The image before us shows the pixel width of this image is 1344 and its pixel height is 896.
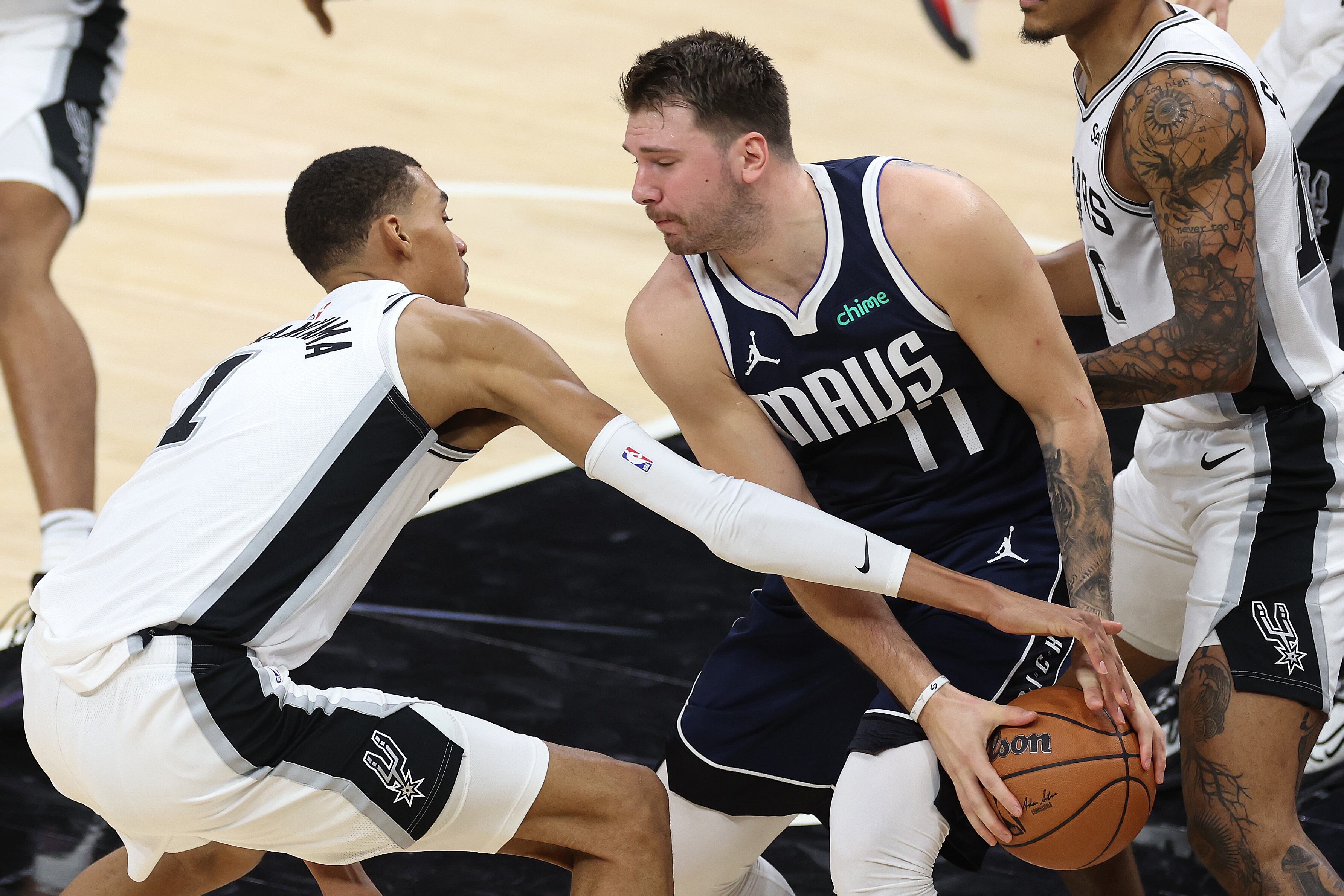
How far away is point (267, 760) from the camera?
321 centimetres

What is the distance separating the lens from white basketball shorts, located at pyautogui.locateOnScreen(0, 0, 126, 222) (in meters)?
5.22

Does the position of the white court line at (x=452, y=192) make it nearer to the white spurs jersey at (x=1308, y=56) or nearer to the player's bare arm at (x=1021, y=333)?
the white spurs jersey at (x=1308, y=56)

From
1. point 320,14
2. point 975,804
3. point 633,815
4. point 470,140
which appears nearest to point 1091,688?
point 975,804

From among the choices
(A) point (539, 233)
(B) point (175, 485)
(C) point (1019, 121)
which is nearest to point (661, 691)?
(B) point (175, 485)

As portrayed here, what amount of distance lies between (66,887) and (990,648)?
2.15 metres

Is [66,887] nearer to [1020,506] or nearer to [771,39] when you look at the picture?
[1020,506]

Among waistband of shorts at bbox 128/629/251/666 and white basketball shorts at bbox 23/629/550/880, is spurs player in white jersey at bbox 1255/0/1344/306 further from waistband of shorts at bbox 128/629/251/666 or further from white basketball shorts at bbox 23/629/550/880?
Result: waistband of shorts at bbox 128/629/251/666

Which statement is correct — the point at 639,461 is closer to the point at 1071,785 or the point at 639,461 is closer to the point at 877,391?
the point at 877,391

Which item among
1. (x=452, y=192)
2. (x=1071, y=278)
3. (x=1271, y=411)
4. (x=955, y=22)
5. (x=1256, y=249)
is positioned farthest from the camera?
(x=955, y=22)

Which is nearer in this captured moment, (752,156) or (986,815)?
(986,815)

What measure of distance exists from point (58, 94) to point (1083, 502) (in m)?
3.48

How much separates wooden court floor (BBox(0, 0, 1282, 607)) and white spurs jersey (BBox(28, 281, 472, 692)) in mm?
2588

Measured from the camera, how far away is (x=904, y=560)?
332 cm

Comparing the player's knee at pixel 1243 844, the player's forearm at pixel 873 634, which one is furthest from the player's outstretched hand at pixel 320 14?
the player's knee at pixel 1243 844
